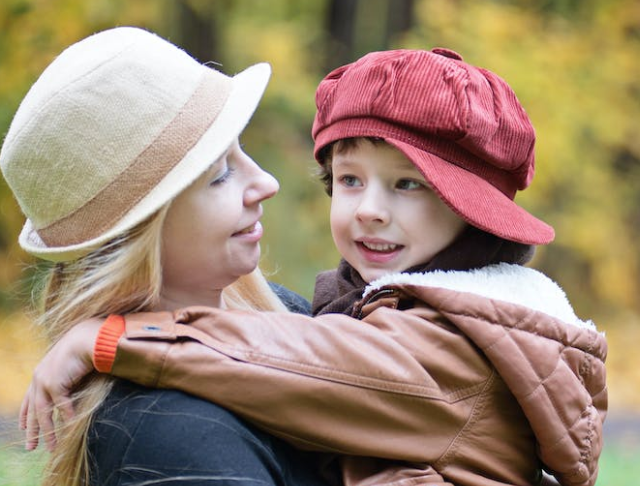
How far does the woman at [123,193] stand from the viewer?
6.49 ft

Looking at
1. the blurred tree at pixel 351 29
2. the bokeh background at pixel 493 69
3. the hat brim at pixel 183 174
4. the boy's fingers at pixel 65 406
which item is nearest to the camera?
the boy's fingers at pixel 65 406

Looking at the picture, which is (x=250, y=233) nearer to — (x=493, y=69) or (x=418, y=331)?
(x=418, y=331)

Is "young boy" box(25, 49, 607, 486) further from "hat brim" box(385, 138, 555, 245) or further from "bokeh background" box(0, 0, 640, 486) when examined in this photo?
"bokeh background" box(0, 0, 640, 486)

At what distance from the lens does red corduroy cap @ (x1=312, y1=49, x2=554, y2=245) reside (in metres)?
2.14

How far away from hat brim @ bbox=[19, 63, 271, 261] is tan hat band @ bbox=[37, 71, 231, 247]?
0.01 m

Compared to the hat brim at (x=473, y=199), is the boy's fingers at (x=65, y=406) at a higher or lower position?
lower

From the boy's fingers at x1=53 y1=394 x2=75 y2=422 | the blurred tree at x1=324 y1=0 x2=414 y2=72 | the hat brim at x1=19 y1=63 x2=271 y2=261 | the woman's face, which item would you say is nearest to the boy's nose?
the woman's face

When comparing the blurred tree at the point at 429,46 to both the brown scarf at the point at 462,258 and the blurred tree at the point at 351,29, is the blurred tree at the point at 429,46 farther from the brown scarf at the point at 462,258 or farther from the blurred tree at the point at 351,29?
the brown scarf at the point at 462,258

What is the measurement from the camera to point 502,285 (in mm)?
2109

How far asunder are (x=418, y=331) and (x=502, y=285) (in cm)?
26

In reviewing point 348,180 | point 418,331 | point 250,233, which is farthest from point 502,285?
→ point 250,233

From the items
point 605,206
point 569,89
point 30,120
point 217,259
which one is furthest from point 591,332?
point 605,206

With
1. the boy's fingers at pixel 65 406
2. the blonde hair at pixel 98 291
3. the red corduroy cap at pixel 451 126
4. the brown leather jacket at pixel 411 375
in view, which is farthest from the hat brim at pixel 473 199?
the boy's fingers at pixel 65 406

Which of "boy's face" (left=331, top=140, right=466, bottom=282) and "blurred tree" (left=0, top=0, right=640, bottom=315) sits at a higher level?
"boy's face" (left=331, top=140, right=466, bottom=282)
